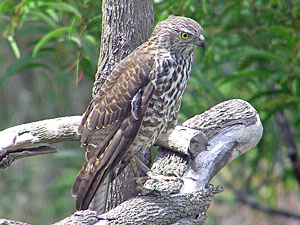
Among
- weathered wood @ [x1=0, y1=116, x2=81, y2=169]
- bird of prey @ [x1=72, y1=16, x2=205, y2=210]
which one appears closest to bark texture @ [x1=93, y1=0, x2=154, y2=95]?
bird of prey @ [x1=72, y1=16, x2=205, y2=210]

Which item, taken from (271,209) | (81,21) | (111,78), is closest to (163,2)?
(81,21)

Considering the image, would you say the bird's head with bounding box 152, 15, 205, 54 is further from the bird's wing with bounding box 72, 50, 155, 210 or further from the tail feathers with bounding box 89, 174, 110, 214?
the tail feathers with bounding box 89, 174, 110, 214

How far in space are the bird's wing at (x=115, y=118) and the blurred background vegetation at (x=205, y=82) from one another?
0.64 metres

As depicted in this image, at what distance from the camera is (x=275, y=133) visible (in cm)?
461

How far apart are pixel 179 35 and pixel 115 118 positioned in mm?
528

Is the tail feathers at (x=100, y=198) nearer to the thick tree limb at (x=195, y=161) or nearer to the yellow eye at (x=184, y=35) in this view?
the thick tree limb at (x=195, y=161)

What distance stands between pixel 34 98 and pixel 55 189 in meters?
2.07

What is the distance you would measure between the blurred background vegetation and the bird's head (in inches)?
27.8

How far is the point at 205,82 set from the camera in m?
3.66

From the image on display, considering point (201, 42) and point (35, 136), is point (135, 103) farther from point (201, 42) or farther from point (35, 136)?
point (35, 136)

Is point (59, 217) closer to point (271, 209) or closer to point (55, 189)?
point (55, 189)

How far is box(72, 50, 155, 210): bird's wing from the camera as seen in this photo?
2.50 metres

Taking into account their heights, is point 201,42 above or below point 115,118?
above

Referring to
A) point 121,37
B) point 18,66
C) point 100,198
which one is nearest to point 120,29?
point 121,37
